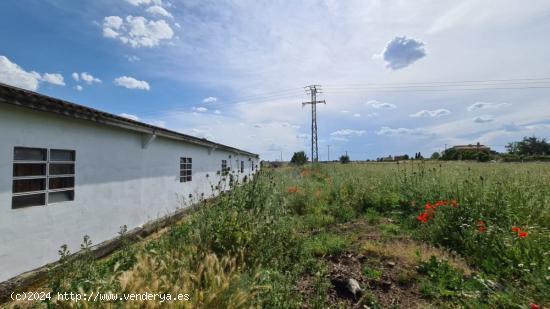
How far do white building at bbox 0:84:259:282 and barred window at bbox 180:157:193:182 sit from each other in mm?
2323

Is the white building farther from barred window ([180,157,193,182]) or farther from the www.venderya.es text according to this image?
the www.venderya.es text

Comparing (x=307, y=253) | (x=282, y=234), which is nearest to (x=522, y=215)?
(x=307, y=253)

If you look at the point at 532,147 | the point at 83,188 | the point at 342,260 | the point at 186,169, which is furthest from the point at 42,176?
the point at 532,147

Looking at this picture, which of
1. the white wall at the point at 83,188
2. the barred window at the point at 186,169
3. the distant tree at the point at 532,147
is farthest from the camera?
the distant tree at the point at 532,147

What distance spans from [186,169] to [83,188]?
5793 millimetres

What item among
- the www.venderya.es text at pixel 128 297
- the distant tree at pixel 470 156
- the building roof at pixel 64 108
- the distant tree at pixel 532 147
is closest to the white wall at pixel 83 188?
the building roof at pixel 64 108

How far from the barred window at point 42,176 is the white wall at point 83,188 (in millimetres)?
113

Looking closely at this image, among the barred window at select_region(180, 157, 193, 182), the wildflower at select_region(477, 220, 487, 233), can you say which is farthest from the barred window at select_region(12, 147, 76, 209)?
the wildflower at select_region(477, 220, 487, 233)

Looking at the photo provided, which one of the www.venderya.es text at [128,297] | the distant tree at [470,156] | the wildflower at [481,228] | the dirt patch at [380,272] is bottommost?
the dirt patch at [380,272]

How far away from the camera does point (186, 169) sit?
11.6 metres

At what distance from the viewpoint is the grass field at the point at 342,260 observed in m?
2.51

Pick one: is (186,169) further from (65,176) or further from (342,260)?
(342,260)

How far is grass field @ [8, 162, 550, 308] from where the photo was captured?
2510 mm

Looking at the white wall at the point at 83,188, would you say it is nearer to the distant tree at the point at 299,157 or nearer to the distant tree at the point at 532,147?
the distant tree at the point at 299,157
